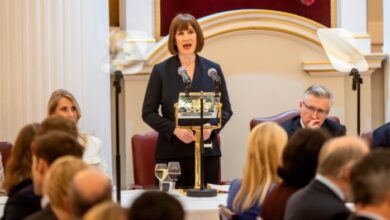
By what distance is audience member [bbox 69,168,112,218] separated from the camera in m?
2.73

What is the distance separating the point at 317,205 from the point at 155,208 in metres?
1.06

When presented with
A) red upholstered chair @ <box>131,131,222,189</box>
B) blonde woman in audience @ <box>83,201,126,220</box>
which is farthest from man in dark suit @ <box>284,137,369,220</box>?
red upholstered chair @ <box>131,131,222,189</box>

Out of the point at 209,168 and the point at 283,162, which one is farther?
the point at 209,168

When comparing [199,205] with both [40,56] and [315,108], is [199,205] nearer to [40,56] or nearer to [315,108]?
[315,108]

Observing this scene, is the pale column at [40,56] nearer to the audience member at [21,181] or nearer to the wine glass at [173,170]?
the wine glass at [173,170]

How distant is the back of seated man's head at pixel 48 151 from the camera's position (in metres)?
3.59

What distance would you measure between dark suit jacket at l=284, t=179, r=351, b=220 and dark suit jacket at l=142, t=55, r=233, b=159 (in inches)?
94.1

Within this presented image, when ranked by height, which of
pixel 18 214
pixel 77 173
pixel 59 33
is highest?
pixel 59 33

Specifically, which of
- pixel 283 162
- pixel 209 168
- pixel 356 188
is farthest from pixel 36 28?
pixel 356 188

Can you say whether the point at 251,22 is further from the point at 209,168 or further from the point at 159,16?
the point at 209,168

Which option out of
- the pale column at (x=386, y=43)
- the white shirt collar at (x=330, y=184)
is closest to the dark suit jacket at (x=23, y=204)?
the white shirt collar at (x=330, y=184)

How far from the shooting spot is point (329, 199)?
3309 millimetres

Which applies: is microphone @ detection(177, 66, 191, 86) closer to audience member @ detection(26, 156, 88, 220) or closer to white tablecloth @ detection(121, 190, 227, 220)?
white tablecloth @ detection(121, 190, 227, 220)

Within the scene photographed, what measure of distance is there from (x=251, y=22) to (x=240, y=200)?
364 centimetres
